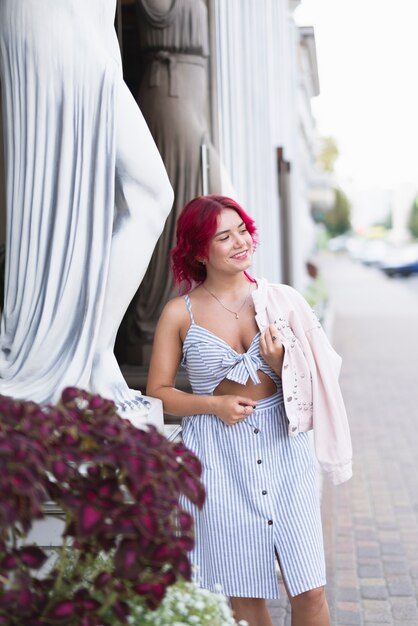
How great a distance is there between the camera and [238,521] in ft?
10.0

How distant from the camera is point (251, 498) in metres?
3.06

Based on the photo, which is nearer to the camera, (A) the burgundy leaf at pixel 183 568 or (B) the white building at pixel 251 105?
(A) the burgundy leaf at pixel 183 568

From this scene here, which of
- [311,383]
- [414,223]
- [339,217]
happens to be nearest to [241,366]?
[311,383]

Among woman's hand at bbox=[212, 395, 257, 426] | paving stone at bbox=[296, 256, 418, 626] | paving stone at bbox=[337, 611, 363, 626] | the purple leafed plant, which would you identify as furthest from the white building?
the purple leafed plant

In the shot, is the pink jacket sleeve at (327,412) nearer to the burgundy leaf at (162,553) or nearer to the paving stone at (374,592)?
the burgundy leaf at (162,553)

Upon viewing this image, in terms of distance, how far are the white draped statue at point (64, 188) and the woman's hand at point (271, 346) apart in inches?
18.5

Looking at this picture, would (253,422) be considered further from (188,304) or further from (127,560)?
(127,560)

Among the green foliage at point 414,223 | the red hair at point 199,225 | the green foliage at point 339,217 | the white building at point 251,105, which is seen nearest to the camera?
the red hair at point 199,225

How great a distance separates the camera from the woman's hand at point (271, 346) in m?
3.00

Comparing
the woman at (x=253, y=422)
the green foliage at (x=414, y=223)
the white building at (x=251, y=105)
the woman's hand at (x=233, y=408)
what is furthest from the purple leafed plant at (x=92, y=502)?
the green foliage at (x=414, y=223)

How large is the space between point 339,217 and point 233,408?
103267 mm

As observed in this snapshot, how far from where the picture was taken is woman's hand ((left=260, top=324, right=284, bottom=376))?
3.00 m

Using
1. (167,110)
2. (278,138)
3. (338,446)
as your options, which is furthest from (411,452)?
(338,446)

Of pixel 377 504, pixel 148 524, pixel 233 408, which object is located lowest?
pixel 377 504
